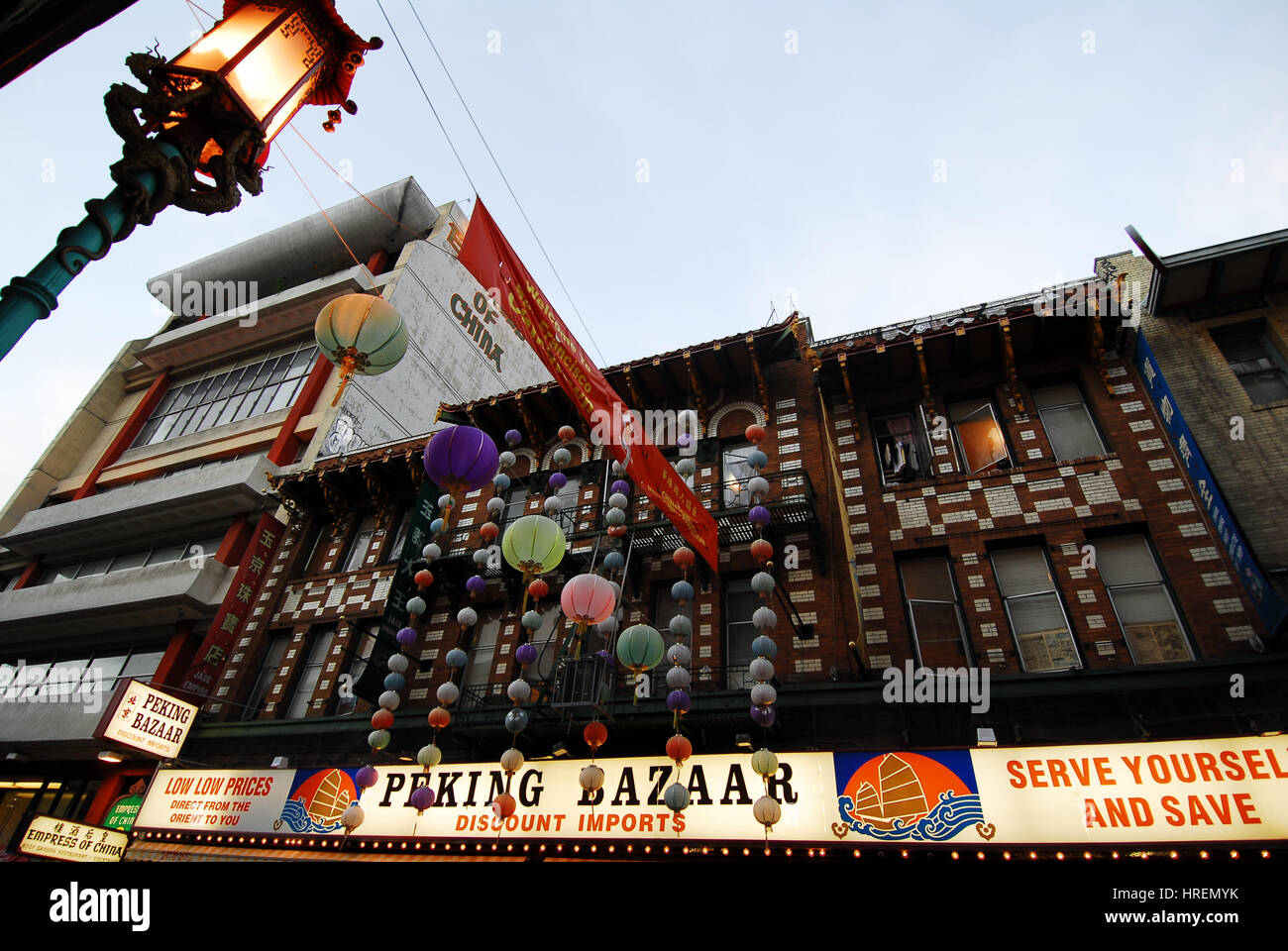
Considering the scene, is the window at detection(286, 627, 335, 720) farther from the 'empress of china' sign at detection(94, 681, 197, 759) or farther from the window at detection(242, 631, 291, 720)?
the 'empress of china' sign at detection(94, 681, 197, 759)

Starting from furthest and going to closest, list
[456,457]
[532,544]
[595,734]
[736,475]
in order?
[736,475]
[456,457]
[532,544]
[595,734]

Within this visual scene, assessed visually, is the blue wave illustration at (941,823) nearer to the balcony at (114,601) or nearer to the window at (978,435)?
the window at (978,435)

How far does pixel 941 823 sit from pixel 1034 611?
4.70 metres

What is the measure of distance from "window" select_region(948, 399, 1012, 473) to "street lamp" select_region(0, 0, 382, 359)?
13.8 m

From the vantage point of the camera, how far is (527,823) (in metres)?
11.6

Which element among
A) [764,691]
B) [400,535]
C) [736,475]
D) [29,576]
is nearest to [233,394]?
[29,576]

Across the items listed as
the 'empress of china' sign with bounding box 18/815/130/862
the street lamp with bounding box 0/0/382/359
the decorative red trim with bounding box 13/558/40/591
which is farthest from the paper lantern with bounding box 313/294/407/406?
the decorative red trim with bounding box 13/558/40/591

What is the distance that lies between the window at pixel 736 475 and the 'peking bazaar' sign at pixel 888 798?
611cm

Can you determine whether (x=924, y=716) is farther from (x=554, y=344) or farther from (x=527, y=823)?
(x=554, y=344)

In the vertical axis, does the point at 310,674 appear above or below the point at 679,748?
above

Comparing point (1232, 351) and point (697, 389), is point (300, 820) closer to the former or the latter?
point (697, 389)

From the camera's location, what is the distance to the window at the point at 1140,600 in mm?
11068

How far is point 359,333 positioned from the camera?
915 cm
